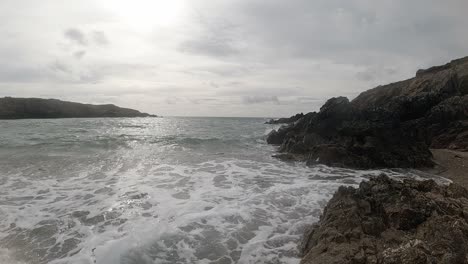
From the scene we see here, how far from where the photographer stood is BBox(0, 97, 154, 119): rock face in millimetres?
74562

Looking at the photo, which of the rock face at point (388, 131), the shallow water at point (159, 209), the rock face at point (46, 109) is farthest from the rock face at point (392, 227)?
the rock face at point (46, 109)

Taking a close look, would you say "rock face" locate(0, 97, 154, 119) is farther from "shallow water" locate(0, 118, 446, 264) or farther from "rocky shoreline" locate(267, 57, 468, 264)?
"rocky shoreline" locate(267, 57, 468, 264)

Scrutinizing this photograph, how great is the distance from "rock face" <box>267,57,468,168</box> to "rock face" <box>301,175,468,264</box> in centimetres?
815

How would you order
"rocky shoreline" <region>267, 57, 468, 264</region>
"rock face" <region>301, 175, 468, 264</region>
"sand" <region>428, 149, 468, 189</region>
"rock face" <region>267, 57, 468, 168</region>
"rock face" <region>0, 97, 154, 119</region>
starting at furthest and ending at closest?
"rock face" <region>0, 97, 154, 119</region>, "rock face" <region>267, 57, 468, 168</region>, "sand" <region>428, 149, 468, 189</region>, "rocky shoreline" <region>267, 57, 468, 264</region>, "rock face" <region>301, 175, 468, 264</region>

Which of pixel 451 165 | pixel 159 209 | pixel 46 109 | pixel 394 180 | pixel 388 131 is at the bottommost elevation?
pixel 159 209

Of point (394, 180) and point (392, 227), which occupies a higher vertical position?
point (394, 180)

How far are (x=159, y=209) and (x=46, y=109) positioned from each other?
87.1m

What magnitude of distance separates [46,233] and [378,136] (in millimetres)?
14884

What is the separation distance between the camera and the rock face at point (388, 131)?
15188 millimetres

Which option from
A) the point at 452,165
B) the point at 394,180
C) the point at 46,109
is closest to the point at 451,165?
the point at 452,165

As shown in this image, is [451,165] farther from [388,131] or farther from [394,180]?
[394,180]

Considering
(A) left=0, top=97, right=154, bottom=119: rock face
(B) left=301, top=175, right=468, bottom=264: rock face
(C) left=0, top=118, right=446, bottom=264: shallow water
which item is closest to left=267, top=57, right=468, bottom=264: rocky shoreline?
(B) left=301, top=175, right=468, bottom=264: rock face

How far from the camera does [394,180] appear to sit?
7.45 m

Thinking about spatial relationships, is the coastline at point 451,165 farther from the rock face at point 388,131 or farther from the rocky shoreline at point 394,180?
the rock face at point 388,131
